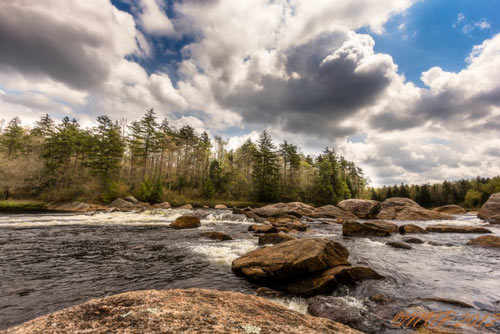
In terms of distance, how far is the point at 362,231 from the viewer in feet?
48.6

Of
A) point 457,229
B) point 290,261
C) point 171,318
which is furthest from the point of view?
point 457,229

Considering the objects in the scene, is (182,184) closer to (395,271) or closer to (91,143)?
(91,143)

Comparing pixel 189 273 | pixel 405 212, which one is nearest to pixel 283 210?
pixel 405 212

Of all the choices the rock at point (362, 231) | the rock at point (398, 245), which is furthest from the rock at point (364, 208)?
the rock at point (398, 245)

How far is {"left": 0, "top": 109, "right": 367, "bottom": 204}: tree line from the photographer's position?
133 ft

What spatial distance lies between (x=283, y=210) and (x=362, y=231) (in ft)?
42.6

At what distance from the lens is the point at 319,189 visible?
2301 inches

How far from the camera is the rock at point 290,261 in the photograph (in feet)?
20.6

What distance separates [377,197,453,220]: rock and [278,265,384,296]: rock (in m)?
27.5

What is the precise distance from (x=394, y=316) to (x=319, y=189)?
184ft

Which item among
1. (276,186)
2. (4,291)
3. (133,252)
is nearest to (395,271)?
(133,252)

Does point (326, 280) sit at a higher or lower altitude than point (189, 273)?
higher

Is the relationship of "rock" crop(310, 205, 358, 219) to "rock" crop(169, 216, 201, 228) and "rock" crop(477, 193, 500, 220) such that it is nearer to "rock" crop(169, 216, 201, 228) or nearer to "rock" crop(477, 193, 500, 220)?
"rock" crop(477, 193, 500, 220)

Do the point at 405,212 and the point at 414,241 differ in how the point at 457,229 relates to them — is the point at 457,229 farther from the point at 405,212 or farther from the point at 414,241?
Result: the point at 405,212
